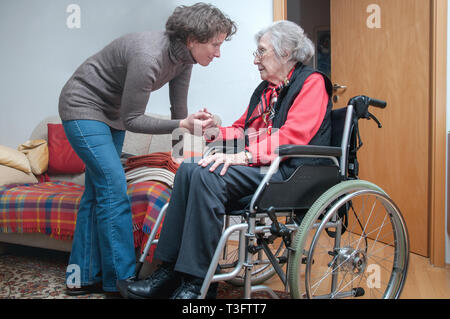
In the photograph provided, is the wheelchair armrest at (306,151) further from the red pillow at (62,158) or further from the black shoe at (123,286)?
the red pillow at (62,158)

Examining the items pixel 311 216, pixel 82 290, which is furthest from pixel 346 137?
pixel 82 290

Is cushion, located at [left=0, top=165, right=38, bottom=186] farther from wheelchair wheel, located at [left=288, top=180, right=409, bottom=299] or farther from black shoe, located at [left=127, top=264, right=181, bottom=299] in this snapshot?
wheelchair wheel, located at [left=288, top=180, right=409, bottom=299]

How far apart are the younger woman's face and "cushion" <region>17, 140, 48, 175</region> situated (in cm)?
148

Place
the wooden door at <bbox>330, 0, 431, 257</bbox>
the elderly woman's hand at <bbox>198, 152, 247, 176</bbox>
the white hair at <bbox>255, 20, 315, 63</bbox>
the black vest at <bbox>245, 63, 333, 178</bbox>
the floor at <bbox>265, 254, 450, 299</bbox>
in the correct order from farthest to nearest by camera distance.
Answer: the wooden door at <bbox>330, 0, 431, 257</bbox>
the floor at <bbox>265, 254, 450, 299</bbox>
the white hair at <bbox>255, 20, 315, 63</bbox>
the black vest at <bbox>245, 63, 333, 178</bbox>
the elderly woman's hand at <bbox>198, 152, 247, 176</bbox>

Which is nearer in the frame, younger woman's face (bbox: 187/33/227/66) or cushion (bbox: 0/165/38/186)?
younger woman's face (bbox: 187/33/227/66)

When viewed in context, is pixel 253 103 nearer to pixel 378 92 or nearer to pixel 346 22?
pixel 378 92

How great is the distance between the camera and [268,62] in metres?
1.42

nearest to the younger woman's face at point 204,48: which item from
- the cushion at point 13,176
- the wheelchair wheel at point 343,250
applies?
the wheelchair wheel at point 343,250

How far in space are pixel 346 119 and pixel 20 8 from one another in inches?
112

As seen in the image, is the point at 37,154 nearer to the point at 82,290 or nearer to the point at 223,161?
the point at 82,290

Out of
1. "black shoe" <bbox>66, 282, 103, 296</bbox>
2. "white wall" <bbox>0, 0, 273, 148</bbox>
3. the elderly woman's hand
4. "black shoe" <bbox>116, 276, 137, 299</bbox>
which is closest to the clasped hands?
the elderly woman's hand

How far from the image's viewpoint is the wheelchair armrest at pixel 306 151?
3.43 feet

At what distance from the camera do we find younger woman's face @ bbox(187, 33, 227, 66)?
1422 mm

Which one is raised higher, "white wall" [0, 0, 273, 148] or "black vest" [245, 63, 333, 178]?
"white wall" [0, 0, 273, 148]
